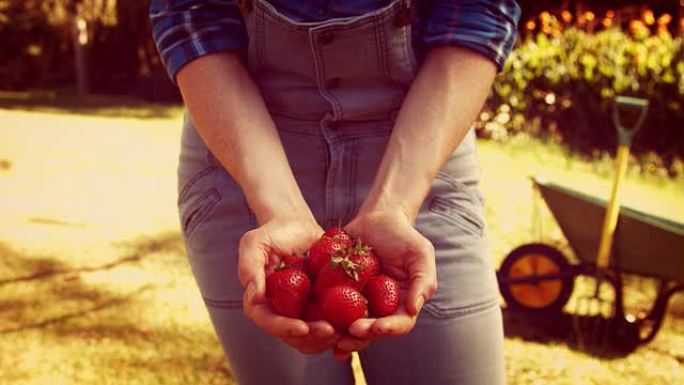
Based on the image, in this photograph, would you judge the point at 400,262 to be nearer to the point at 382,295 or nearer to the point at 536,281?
the point at 382,295

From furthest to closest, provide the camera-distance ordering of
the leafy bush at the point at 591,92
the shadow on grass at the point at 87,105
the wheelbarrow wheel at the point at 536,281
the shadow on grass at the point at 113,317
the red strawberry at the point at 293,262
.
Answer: the shadow on grass at the point at 87,105
the leafy bush at the point at 591,92
the wheelbarrow wheel at the point at 536,281
the shadow on grass at the point at 113,317
the red strawberry at the point at 293,262

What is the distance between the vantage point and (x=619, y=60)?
911 cm

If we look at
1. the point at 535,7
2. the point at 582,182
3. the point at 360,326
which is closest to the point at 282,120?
the point at 360,326

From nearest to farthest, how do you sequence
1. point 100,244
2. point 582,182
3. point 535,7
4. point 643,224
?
point 643,224, point 100,244, point 582,182, point 535,7

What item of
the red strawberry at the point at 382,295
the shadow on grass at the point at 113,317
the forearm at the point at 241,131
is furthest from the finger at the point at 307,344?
the shadow on grass at the point at 113,317

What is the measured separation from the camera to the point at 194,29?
1524mm

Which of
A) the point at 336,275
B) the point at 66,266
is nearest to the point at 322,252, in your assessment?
the point at 336,275

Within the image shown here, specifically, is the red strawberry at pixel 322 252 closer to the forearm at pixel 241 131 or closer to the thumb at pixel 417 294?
the forearm at pixel 241 131

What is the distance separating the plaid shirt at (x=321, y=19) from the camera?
153 centimetres

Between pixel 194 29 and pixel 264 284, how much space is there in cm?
56

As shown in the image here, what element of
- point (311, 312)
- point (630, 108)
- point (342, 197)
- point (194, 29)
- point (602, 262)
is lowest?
point (602, 262)

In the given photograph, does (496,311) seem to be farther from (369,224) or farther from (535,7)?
(535,7)

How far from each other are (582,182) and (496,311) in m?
6.91

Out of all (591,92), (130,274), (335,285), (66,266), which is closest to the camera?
(335,285)
